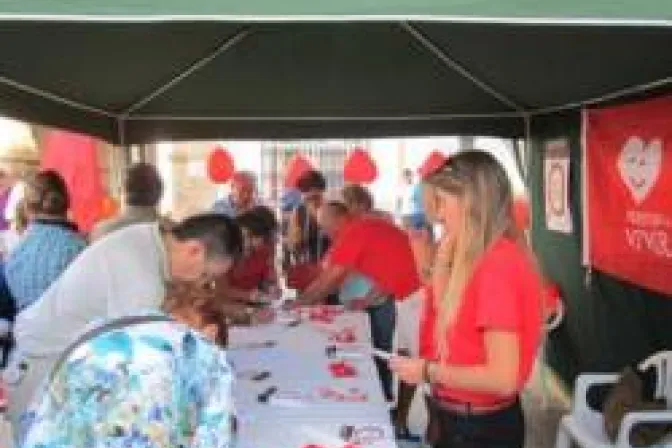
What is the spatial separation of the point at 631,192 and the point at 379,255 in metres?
1.29

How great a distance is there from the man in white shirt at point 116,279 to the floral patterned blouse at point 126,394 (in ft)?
0.77

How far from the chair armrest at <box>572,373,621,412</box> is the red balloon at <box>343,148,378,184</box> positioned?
403 centimetres

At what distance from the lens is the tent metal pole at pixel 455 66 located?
499cm

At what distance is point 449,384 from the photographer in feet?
8.42

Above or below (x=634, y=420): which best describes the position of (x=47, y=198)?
above

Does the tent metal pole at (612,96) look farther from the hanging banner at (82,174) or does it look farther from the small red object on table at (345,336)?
the hanging banner at (82,174)

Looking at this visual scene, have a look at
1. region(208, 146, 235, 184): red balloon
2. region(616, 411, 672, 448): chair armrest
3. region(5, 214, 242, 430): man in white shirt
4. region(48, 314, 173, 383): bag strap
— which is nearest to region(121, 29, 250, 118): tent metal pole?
region(208, 146, 235, 184): red balloon

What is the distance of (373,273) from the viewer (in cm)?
519

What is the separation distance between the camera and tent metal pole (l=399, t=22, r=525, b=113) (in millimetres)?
4993

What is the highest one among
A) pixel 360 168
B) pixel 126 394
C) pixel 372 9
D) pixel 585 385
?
pixel 372 9

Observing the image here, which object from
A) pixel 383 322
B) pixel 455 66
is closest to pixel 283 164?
pixel 455 66

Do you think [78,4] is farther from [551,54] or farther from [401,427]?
[401,427]

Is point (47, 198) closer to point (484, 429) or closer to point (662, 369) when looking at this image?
point (484, 429)

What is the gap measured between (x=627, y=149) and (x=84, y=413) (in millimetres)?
3872
